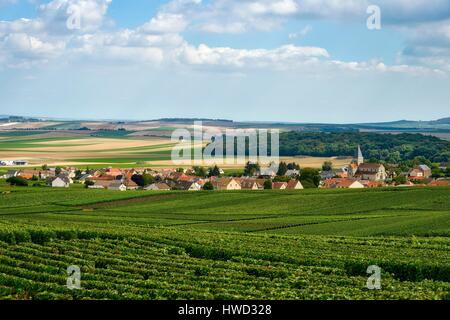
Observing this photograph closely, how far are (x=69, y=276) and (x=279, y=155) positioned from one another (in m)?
142

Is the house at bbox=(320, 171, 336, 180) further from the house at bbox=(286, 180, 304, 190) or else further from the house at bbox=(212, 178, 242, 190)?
the house at bbox=(212, 178, 242, 190)

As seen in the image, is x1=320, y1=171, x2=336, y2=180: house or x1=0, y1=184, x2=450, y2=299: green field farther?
x1=320, y1=171, x2=336, y2=180: house

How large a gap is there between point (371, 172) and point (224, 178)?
2538cm

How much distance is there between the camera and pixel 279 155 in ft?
547

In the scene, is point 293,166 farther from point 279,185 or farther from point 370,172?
point 279,185

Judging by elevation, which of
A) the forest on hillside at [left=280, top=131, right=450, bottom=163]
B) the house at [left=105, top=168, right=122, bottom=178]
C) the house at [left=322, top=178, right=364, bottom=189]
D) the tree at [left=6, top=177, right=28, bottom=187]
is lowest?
the house at [left=322, top=178, right=364, bottom=189]

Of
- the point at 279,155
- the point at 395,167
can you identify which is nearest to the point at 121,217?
the point at 395,167

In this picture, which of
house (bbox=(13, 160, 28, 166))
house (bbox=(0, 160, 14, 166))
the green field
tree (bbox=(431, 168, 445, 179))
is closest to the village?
tree (bbox=(431, 168, 445, 179))

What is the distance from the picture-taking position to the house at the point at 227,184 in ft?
330

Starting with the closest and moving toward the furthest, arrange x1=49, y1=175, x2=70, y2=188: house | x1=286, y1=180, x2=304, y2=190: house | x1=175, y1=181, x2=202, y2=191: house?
x1=286, y1=180, x2=304, y2=190: house, x1=175, y1=181, x2=202, y2=191: house, x1=49, y1=175, x2=70, y2=188: house

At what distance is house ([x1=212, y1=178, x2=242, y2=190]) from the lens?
3966 inches

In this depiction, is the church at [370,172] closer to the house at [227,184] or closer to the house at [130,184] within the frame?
the house at [227,184]

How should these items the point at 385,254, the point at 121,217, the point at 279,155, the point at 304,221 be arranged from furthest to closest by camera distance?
1. the point at 279,155
2. the point at 121,217
3. the point at 304,221
4. the point at 385,254
